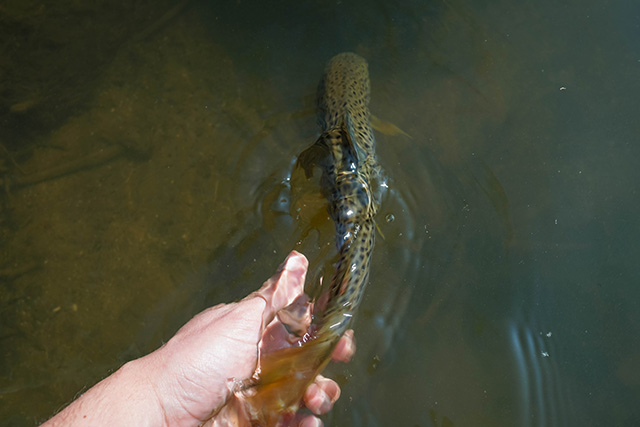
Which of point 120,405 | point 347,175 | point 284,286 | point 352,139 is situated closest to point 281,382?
→ point 284,286

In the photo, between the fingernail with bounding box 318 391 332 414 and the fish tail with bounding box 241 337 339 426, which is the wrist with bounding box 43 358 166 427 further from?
the fingernail with bounding box 318 391 332 414

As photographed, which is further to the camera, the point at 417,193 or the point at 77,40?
the point at 77,40

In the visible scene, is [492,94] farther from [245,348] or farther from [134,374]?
[134,374]

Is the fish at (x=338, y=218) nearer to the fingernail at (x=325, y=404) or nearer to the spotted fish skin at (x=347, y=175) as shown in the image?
the spotted fish skin at (x=347, y=175)

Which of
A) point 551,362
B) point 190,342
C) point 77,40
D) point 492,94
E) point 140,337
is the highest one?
point 77,40

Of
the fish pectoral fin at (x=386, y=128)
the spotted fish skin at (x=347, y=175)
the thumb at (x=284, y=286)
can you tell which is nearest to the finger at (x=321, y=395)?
the spotted fish skin at (x=347, y=175)

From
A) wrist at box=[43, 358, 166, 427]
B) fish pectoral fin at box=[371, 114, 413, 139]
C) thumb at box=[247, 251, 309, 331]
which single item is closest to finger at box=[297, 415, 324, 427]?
thumb at box=[247, 251, 309, 331]

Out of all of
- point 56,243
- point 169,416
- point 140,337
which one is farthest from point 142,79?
point 169,416
